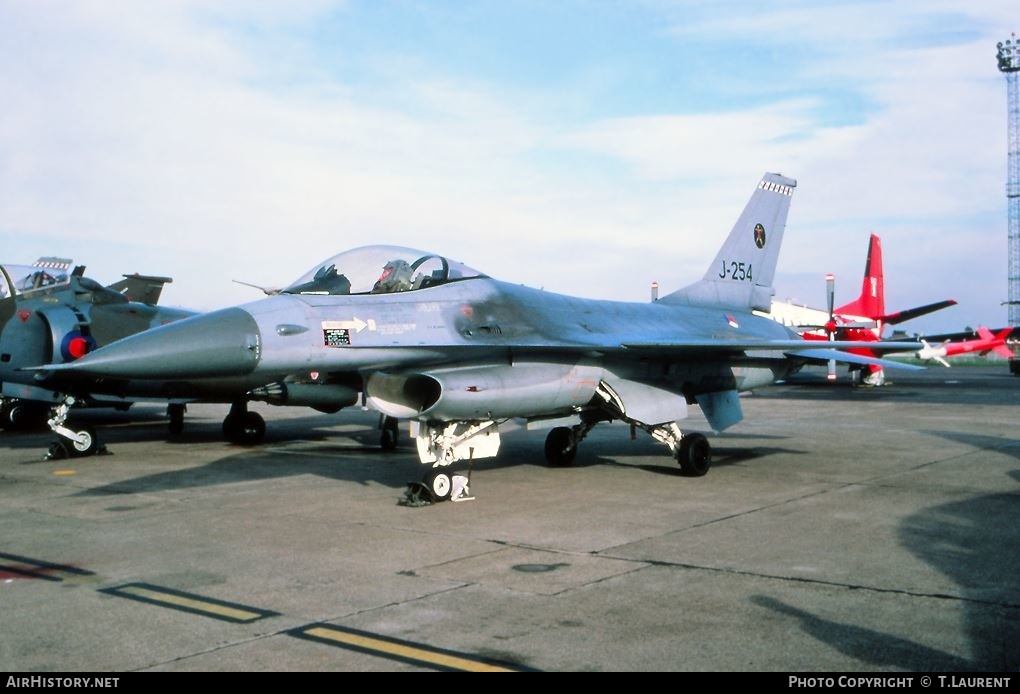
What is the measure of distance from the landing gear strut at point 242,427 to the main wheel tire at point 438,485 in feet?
24.7

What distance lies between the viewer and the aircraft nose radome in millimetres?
8227

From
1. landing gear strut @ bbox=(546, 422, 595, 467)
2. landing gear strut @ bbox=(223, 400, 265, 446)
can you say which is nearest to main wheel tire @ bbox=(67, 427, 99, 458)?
landing gear strut @ bbox=(223, 400, 265, 446)

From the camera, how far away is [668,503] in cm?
963

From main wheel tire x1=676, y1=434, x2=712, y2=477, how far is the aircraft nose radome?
547cm

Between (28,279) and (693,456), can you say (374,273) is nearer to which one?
(693,456)

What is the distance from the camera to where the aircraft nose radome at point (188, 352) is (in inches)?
324

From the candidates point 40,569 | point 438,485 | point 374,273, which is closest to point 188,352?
point 374,273

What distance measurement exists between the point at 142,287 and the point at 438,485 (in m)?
12.5

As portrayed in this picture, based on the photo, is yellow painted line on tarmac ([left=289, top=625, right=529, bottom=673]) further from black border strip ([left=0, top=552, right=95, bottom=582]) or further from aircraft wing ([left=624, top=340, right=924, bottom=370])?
aircraft wing ([left=624, top=340, right=924, bottom=370])

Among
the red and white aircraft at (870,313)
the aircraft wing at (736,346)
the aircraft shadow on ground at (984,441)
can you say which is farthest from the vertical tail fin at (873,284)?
the aircraft wing at (736,346)

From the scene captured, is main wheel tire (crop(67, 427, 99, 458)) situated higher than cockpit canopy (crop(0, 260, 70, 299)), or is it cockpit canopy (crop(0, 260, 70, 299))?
cockpit canopy (crop(0, 260, 70, 299))

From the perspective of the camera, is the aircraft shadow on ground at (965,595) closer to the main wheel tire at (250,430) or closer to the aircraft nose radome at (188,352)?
the aircraft nose radome at (188,352)

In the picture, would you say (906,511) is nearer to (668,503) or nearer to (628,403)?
(668,503)
